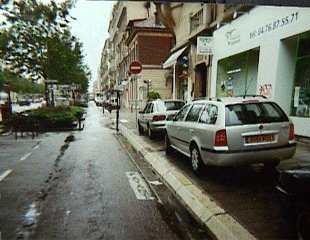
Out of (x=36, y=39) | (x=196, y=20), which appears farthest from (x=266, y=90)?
(x=36, y=39)

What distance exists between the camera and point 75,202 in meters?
4.83

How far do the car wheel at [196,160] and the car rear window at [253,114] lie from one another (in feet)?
3.71

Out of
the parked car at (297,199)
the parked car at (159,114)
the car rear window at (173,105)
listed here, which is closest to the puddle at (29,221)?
the parked car at (297,199)

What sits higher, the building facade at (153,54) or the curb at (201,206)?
the building facade at (153,54)

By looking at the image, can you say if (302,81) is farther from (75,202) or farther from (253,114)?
(75,202)

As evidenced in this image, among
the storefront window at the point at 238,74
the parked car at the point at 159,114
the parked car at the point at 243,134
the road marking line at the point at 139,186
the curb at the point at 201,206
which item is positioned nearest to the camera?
the curb at the point at 201,206

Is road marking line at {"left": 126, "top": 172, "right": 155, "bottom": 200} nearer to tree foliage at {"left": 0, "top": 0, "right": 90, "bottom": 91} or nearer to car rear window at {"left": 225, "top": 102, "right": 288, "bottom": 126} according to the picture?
car rear window at {"left": 225, "top": 102, "right": 288, "bottom": 126}

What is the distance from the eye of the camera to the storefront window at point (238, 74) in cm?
1213

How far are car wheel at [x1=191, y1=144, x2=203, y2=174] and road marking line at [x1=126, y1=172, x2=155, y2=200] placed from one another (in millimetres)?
1189

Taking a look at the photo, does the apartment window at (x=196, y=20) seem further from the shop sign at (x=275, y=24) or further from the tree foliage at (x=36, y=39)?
the tree foliage at (x=36, y=39)

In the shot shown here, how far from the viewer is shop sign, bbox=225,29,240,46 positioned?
1236 cm

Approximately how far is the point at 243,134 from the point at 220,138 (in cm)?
43

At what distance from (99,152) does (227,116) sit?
16.8 feet

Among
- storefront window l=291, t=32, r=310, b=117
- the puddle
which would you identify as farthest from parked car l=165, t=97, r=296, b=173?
storefront window l=291, t=32, r=310, b=117
